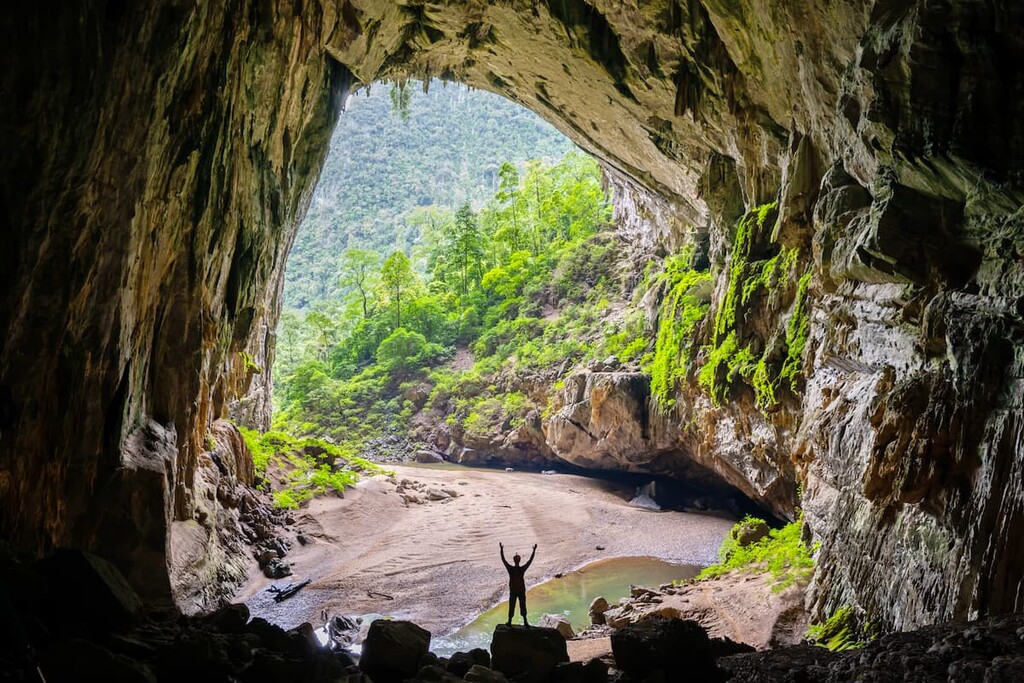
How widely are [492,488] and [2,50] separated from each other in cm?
1905

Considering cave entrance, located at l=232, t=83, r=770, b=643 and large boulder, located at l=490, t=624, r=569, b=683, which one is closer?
large boulder, located at l=490, t=624, r=569, b=683

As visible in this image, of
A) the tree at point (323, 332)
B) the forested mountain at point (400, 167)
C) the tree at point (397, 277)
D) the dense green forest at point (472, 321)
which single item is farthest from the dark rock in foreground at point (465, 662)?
the forested mountain at point (400, 167)

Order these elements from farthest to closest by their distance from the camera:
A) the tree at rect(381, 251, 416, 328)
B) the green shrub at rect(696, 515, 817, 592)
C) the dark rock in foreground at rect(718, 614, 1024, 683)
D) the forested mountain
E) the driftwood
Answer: the forested mountain, the tree at rect(381, 251, 416, 328), the driftwood, the green shrub at rect(696, 515, 817, 592), the dark rock in foreground at rect(718, 614, 1024, 683)

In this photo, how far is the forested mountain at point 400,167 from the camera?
7881cm

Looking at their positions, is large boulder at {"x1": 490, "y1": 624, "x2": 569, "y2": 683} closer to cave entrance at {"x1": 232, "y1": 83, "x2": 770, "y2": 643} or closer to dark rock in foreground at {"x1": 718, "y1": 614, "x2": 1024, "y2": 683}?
dark rock in foreground at {"x1": 718, "y1": 614, "x2": 1024, "y2": 683}

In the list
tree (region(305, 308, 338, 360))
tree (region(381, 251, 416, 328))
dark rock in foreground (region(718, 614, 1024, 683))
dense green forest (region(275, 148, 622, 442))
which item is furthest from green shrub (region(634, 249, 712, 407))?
tree (region(305, 308, 338, 360))

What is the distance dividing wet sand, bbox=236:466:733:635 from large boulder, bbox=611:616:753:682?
5307mm

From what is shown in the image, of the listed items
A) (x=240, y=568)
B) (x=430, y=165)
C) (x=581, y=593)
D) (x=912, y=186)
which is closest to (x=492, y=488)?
(x=581, y=593)

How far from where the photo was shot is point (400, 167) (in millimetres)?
87125

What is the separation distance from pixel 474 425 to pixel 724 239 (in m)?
16.6

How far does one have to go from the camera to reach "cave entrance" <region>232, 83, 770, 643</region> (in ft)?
49.0

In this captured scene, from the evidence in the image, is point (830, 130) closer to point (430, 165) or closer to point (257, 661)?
point (257, 661)

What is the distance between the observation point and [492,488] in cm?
2253

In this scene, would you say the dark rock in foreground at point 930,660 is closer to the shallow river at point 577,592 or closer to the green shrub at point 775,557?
the green shrub at point 775,557
